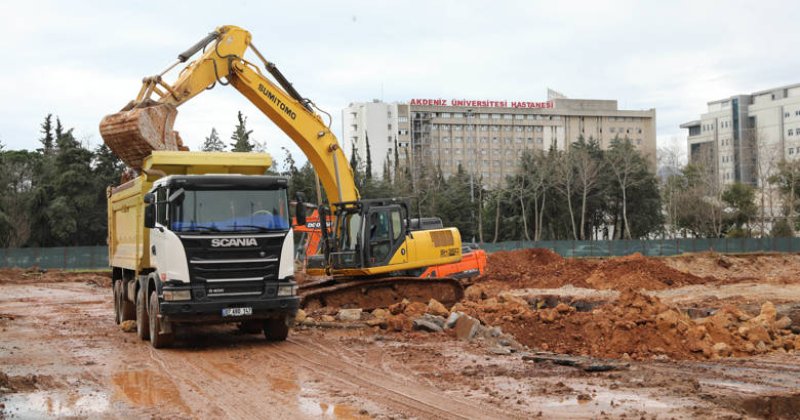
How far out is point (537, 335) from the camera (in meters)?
16.2

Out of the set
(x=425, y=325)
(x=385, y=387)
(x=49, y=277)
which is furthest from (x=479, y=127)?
(x=385, y=387)

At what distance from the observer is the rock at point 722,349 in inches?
554

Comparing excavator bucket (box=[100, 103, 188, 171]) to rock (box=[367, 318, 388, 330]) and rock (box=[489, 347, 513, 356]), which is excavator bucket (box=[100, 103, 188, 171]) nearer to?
rock (box=[367, 318, 388, 330])

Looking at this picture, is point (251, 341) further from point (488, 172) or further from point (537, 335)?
point (488, 172)

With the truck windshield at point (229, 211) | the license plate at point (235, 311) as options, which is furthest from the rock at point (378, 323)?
the license plate at point (235, 311)

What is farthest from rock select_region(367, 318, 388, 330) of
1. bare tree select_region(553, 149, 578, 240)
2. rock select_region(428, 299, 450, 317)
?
bare tree select_region(553, 149, 578, 240)

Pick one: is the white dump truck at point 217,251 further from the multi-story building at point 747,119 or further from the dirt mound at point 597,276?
the multi-story building at point 747,119

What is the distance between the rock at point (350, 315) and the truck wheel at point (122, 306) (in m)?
4.57

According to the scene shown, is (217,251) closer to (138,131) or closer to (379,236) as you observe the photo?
(138,131)

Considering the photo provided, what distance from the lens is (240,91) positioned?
63.9 feet

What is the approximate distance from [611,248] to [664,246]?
3691 millimetres

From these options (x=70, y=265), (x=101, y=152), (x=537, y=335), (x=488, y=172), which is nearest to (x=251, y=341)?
(x=537, y=335)

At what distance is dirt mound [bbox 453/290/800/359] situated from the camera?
46.6 feet

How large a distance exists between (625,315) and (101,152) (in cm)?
5793
